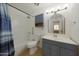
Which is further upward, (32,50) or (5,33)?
(5,33)

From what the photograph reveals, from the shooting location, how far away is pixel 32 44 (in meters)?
1.57

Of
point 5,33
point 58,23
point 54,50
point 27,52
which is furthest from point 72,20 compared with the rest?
point 5,33

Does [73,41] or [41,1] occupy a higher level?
[41,1]

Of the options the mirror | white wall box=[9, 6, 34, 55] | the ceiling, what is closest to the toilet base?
white wall box=[9, 6, 34, 55]

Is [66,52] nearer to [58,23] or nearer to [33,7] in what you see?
[58,23]

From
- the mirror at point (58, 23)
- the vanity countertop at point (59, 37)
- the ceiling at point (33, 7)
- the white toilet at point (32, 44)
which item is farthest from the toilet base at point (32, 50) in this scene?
the ceiling at point (33, 7)

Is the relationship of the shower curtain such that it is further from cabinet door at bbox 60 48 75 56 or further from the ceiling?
cabinet door at bbox 60 48 75 56

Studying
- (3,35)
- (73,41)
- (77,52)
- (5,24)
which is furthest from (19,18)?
(77,52)

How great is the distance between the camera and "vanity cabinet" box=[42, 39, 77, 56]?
1.47 m

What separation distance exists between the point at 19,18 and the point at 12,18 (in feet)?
0.33

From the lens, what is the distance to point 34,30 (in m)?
1.58

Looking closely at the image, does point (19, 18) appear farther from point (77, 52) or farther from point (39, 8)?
point (77, 52)

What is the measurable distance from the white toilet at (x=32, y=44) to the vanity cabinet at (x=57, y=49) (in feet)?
0.40

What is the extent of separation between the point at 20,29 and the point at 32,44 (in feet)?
0.92
